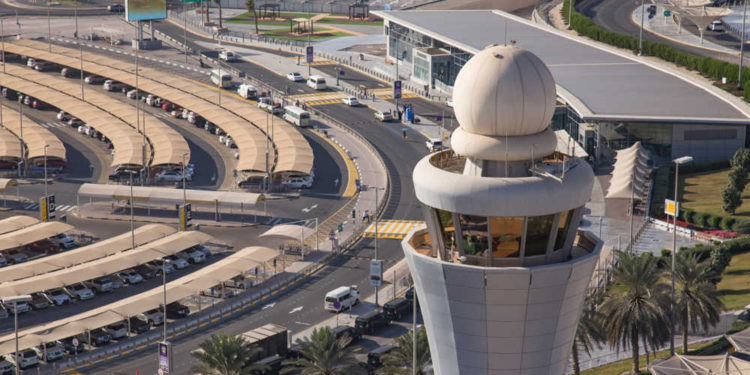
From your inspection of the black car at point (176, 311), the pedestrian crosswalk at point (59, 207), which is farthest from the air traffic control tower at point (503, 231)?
the pedestrian crosswalk at point (59, 207)

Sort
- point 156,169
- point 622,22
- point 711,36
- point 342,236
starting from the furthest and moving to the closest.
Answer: point 622,22
point 711,36
point 156,169
point 342,236

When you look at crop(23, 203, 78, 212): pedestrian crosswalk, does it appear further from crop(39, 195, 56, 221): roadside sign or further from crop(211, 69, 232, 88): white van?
crop(211, 69, 232, 88): white van

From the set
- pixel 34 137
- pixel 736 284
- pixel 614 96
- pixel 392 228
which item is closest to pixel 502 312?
pixel 736 284

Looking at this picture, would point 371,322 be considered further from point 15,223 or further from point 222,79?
point 222,79

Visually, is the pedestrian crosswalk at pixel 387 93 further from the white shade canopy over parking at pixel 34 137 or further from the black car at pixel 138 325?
the black car at pixel 138 325

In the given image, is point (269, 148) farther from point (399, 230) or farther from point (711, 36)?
point (711, 36)

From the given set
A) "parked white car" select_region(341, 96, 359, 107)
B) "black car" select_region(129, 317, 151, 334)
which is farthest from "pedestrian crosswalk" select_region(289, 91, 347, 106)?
"black car" select_region(129, 317, 151, 334)

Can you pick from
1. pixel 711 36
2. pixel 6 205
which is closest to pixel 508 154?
pixel 6 205
